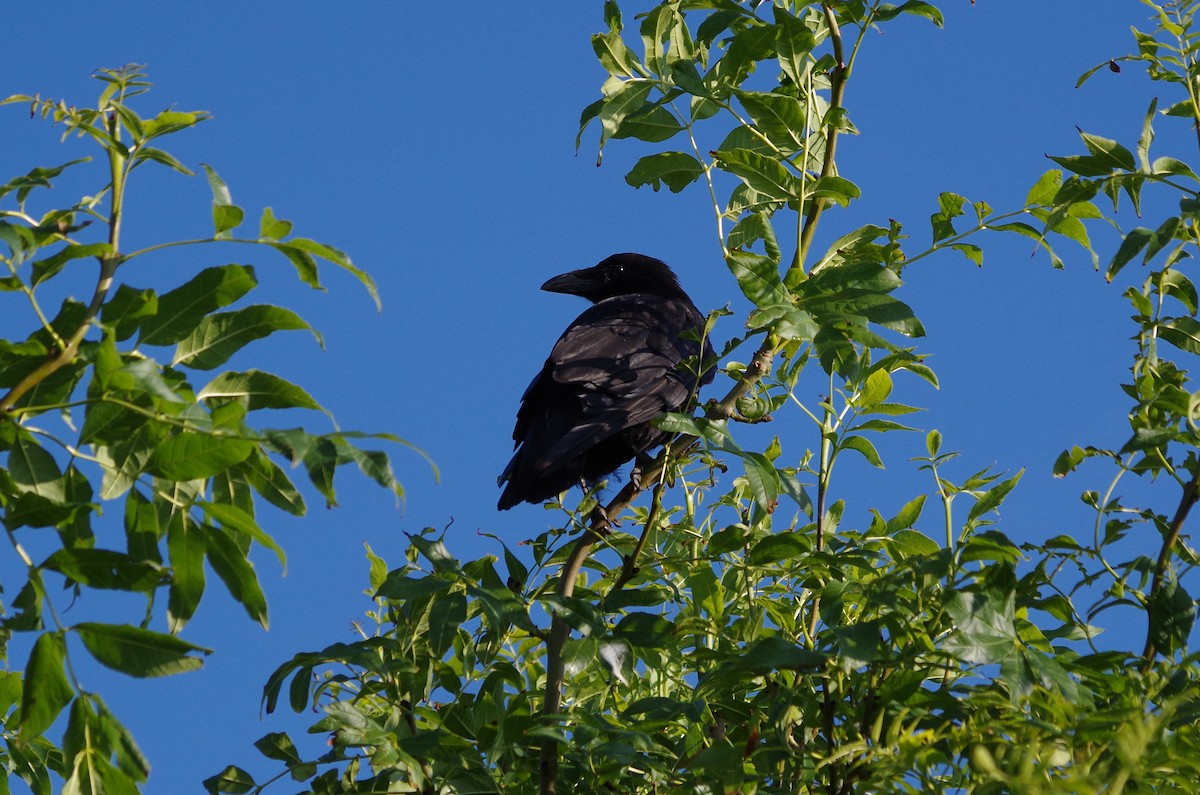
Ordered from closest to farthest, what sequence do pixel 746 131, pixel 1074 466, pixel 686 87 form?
pixel 1074 466
pixel 686 87
pixel 746 131

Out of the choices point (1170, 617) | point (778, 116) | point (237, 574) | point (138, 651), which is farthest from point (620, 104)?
point (138, 651)

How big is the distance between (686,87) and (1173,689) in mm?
1617

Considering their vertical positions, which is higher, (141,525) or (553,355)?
(553,355)

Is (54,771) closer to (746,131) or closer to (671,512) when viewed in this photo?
(671,512)

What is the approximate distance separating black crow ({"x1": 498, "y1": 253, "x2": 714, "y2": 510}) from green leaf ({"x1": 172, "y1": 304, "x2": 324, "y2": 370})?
241cm

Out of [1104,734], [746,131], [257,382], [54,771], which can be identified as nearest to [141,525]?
[257,382]

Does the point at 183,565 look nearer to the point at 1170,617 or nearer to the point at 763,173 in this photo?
the point at 763,173

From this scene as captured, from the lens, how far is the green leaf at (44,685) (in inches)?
74.9

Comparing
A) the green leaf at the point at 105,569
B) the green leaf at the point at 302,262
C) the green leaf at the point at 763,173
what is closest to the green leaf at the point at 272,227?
the green leaf at the point at 302,262

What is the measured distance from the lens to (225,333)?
Result: 2178 mm

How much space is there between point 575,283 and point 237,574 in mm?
5036

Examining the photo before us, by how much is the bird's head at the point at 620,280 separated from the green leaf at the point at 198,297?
192 inches

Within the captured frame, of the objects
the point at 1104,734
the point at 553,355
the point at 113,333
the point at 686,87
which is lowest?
the point at 1104,734

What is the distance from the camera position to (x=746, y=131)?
10.4 ft
